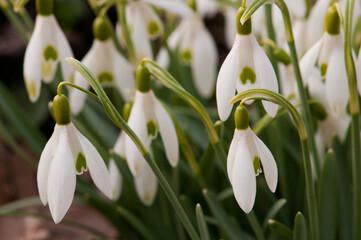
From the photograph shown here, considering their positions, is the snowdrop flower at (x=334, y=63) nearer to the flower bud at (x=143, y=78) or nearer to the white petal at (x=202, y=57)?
the flower bud at (x=143, y=78)

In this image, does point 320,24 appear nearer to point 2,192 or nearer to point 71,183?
point 71,183

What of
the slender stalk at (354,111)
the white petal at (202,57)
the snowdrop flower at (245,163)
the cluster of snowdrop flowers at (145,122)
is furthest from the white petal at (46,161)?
the white petal at (202,57)

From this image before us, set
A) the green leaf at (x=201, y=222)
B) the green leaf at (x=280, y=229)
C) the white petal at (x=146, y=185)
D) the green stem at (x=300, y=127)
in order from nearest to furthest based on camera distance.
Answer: the green stem at (x=300, y=127), the green leaf at (x=201, y=222), the green leaf at (x=280, y=229), the white petal at (x=146, y=185)

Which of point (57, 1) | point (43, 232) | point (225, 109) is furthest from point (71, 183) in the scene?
point (57, 1)

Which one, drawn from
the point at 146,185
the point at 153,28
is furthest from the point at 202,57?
the point at 146,185

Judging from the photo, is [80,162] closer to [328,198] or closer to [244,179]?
[244,179]

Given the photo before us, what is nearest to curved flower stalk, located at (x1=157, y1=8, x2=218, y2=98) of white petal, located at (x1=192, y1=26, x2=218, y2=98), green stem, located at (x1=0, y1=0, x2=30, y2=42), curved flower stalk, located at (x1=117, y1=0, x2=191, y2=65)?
white petal, located at (x1=192, y1=26, x2=218, y2=98)
